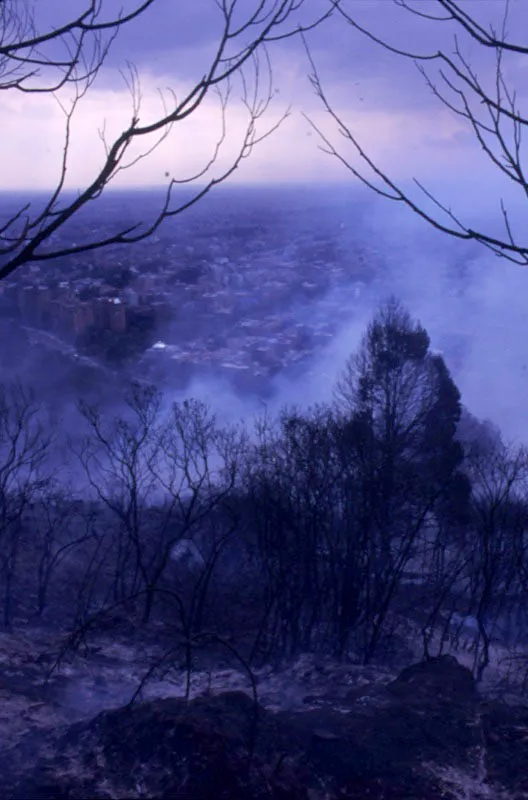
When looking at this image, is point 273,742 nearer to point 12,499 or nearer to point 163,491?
point 12,499

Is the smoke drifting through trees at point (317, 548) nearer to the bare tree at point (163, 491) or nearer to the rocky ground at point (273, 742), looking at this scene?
the bare tree at point (163, 491)

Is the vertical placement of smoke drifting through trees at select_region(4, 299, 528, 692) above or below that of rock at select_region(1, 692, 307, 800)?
above

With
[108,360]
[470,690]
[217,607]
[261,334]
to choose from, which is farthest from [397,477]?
[261,334]

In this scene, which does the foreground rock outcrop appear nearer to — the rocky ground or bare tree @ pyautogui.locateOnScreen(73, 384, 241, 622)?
the rocky ground

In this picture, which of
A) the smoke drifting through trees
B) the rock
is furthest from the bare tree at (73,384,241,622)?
the rock

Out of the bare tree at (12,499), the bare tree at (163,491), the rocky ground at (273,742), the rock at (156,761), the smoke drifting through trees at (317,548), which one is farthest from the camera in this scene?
the bare tree at (163,491)

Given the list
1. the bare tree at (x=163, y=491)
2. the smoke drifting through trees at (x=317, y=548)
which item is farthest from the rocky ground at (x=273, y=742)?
the bare tree at (x=163, y=491)

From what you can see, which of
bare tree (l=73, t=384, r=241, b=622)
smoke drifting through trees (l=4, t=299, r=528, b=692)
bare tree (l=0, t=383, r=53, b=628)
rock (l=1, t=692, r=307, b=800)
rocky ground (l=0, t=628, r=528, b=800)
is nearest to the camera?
rock (l=1, t=692, r=307, b=800)
